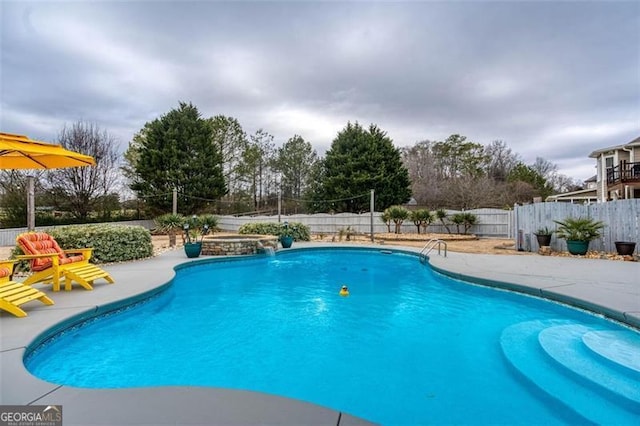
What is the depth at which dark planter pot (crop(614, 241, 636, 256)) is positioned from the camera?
331 inches

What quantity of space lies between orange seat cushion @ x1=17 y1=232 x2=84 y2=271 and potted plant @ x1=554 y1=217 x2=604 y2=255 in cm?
1178

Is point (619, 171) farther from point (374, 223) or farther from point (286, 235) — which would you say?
point (286, 235)

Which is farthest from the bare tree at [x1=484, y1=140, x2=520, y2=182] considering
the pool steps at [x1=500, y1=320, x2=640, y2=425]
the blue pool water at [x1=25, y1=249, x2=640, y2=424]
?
the pool steps at [x1=500, y1=320, x2=640, y2=425]

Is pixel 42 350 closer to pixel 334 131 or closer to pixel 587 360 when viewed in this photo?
pixel 587 360

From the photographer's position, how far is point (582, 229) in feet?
30.1

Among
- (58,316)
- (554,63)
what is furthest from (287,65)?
(58,316)

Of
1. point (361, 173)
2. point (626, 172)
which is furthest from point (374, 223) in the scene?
point (626, 172)

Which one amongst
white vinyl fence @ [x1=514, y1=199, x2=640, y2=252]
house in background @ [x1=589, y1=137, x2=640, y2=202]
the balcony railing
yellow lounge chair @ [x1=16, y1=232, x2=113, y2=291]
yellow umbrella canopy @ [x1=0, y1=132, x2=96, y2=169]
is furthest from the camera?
house in background @ [x1=589, y1=137, x2=640, y2=202]

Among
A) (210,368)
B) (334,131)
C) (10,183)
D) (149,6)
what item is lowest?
(210,368)

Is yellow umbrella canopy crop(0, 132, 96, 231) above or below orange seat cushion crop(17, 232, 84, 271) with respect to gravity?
above

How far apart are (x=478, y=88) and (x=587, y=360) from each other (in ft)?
35.8

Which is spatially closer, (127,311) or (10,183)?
(127,311)

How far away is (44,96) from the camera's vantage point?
11.6 m

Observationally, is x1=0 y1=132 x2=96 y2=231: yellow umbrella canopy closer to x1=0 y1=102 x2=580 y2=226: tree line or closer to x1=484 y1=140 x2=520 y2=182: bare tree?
x1=0 y1=102 x2=580 y2=226: tree line
